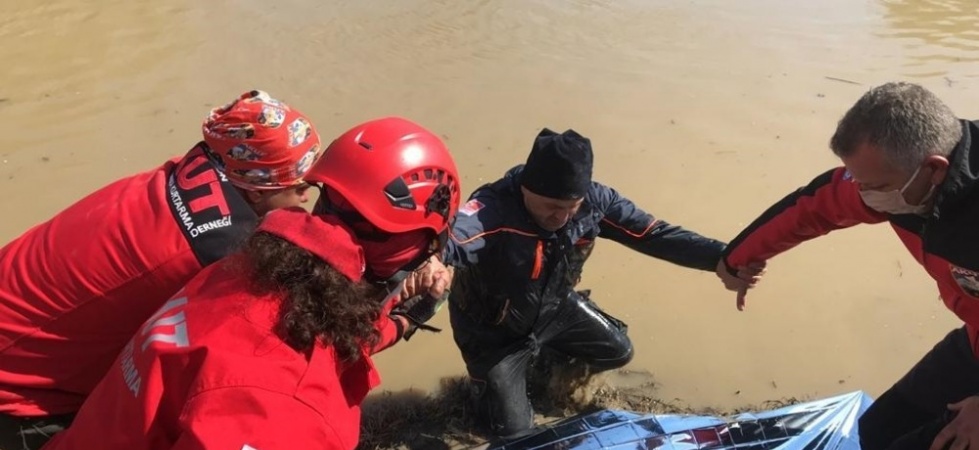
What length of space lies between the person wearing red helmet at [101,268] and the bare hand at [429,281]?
0.52 metres

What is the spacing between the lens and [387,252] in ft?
6.60

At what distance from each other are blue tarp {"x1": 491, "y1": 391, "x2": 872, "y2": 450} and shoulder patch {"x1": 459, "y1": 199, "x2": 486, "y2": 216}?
3.01 feet

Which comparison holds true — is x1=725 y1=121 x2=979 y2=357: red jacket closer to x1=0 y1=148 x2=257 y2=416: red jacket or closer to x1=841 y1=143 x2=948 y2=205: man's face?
x1=841 y1=143 x2=948 y2=205: man's face

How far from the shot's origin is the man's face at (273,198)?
8.96 feet

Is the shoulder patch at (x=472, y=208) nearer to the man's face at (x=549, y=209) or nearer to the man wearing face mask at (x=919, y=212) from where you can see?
the man's face at (x=549, y=209)

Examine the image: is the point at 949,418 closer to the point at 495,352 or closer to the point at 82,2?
the point at 495,352

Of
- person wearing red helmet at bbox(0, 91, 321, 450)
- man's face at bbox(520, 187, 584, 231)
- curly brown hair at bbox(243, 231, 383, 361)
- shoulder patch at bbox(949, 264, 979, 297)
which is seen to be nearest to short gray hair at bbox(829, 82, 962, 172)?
shoulder patch at bbox(949, 264, 979, 297)

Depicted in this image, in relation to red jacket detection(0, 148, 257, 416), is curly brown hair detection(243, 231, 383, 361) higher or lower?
higher

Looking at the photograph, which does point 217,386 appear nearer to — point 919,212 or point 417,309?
point 417,309

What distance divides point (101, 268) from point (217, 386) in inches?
39.5

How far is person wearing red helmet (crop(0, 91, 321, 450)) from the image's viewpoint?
239 cm

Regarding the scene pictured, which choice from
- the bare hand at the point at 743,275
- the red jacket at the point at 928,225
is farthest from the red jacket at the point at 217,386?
the bare hand at the point at 743,275

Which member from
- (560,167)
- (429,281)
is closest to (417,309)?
(429,281)

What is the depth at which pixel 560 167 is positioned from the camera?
2941 mm
